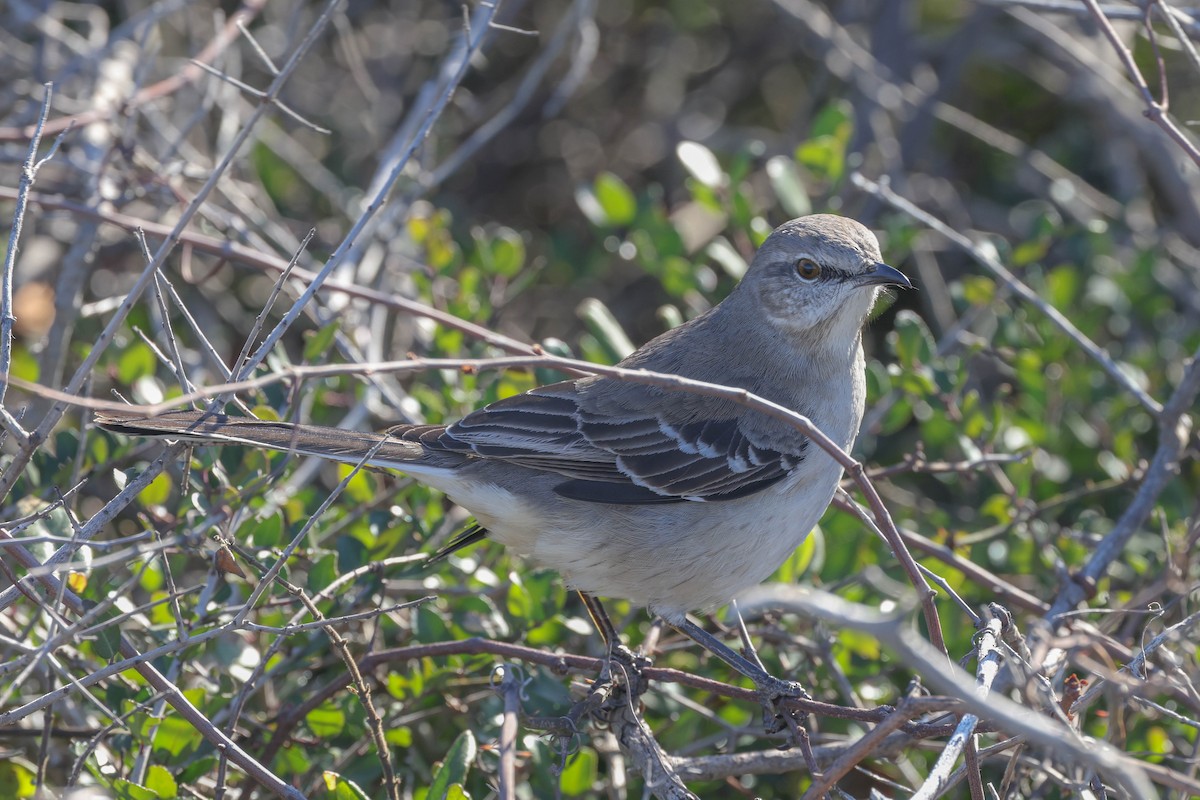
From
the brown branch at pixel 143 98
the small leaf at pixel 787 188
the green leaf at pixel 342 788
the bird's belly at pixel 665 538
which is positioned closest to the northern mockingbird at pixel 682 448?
the bird's belly at pixel 665 538

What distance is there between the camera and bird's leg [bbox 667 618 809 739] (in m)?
3.75

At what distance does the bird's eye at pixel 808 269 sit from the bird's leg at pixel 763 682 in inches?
58.1

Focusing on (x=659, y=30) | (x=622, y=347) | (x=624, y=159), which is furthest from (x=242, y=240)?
(x=659, y=30)

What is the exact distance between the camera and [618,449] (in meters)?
4.33

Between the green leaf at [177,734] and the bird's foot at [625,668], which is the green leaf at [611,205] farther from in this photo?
the green leaf at [177,734]

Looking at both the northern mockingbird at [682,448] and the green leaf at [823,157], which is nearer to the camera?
the northern mockingbird at [682,448]

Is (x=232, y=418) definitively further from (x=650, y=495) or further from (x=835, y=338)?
(x=835, y=338)

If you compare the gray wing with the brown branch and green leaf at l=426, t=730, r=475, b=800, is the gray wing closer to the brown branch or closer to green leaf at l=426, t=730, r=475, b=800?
green leaf at l=426, t=730, r=475, b=800

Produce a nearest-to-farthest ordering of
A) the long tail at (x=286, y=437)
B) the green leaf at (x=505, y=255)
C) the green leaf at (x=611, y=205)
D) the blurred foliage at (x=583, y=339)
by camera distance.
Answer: the long tail at (x=286, y=437) → the blurred foliage at (x=583, y=339) → the green leaf at (x=505, y=255) → the green leaf at (x=611, y=205)

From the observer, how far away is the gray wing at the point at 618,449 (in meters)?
4.16

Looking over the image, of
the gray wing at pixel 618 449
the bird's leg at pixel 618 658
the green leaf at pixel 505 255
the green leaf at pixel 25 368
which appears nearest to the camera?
the bird's leg at pixel 618 658

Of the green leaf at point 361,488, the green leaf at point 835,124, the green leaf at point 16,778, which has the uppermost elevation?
the green leaf at point 835,124

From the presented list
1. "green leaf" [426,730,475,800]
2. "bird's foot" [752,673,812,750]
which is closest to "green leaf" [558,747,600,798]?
"green leaf" [426,730,475,800]

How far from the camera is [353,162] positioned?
7.40 meters
